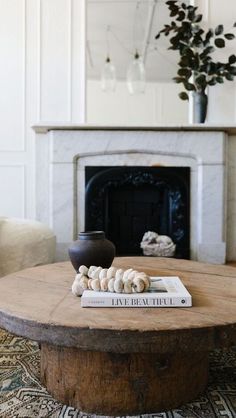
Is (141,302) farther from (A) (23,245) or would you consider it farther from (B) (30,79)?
(B) (30,79)

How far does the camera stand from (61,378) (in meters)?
1.19

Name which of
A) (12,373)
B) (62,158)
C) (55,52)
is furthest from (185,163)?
(12,373)

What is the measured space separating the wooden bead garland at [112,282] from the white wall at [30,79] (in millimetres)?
2439

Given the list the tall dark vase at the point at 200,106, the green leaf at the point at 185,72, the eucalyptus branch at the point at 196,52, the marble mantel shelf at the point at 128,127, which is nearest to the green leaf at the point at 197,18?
the eucalyptus branch at the point at 196,52

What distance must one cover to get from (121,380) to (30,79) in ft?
9.87

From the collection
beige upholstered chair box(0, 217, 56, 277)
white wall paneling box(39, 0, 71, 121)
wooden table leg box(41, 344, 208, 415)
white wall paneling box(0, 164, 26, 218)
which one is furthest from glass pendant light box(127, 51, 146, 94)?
wooden table leg box(41, 344, 208, 415)

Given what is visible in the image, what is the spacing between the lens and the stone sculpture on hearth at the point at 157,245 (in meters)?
3.27

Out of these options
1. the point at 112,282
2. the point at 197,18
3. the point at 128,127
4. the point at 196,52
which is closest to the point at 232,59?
the point at 196,52

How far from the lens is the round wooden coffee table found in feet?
3.05

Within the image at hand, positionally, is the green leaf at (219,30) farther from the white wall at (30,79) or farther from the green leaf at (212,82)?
the white wall at (30,79)

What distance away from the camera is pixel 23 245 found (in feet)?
7.59

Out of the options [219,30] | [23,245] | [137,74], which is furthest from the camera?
[137,74]

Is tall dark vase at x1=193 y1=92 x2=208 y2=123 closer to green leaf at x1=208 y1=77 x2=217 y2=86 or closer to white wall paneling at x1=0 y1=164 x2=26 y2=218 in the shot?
green leaf at x1=208 y1=77 x2=217 y2=86

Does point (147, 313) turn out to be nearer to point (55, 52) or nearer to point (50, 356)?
point (50, 356)
